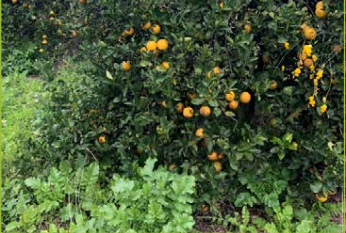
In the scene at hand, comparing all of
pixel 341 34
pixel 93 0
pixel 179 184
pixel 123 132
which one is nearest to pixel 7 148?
pixel 123 132

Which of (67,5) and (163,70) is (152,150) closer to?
(163,70)

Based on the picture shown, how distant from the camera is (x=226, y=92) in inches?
95.2

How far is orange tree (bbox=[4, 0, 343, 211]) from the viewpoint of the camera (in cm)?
242

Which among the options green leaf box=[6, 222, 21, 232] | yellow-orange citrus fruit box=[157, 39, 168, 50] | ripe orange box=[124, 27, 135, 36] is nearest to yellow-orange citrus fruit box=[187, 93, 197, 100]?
yellow-orange citrus fruit box=[157, 39, 168, 50]

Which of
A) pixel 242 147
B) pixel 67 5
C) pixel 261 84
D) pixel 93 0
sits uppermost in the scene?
pixel 93 0

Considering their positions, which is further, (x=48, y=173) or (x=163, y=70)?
(x=48, y=173)

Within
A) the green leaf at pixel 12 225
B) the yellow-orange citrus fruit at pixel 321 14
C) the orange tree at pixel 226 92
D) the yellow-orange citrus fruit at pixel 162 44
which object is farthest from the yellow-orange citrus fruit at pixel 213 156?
the green leaf at pixel 12 225

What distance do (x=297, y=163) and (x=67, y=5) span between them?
4.18 meters

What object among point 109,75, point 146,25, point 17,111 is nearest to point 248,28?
point 146,25

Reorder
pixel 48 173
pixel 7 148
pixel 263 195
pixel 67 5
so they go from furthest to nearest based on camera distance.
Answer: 1. pixel 67 5
2. pixel 7 148
3. pixel 48 173
4. pixel 263 195

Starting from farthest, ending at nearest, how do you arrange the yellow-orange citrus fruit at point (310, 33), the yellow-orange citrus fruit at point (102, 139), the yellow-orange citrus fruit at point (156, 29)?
the yellow-orange citrus fruit at point (102, 139) < the yellow-orange citrus fruit at point (156, 29) < the yellow-orange citrus fruit at point (310, 33)

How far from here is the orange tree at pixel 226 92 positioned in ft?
7.95

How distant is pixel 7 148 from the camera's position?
3490 millimetres

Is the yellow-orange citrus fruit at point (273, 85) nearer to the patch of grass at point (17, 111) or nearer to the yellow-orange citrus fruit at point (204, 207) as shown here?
the yellow-orange citrus fruit at point (204, 207)
